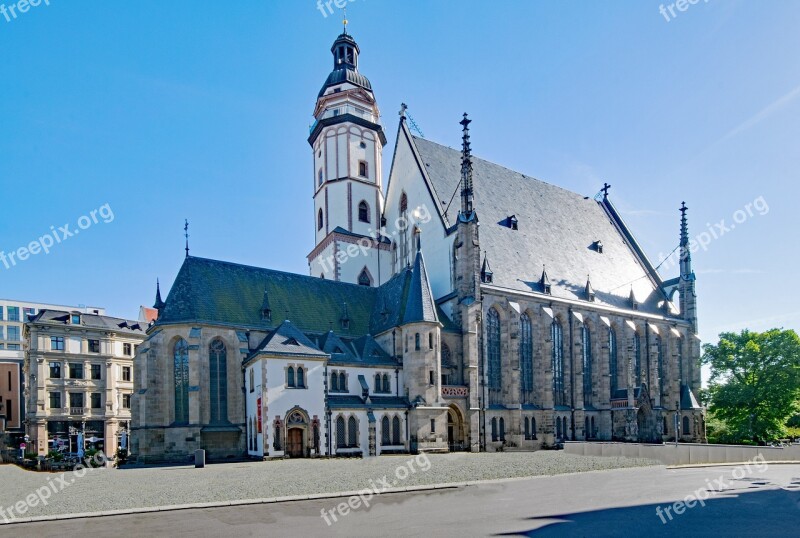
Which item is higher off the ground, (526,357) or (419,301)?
(419,301)

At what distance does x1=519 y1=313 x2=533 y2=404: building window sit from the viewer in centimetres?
4384

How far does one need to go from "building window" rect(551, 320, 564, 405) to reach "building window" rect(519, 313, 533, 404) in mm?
2378

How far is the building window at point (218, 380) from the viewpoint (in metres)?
35.5

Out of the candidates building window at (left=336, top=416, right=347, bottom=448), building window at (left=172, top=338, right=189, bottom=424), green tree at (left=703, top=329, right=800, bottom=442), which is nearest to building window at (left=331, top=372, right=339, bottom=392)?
building window at (left=336, top=416, right=347, bottom=448)

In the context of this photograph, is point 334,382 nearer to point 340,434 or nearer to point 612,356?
point 340,434

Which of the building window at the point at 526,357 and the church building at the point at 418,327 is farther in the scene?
the building window at the point at 526,357

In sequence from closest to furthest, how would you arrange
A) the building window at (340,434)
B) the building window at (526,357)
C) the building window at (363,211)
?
1. the building window at (340,434)
2. the building window at (526,357)
3. the building window at (363,211)

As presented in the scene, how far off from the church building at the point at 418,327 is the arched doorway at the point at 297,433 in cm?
8

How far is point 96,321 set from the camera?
5938cm

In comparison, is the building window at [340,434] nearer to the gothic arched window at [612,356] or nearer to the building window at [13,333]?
the gothic arched window at [612,356]

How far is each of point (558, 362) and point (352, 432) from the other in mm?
19033

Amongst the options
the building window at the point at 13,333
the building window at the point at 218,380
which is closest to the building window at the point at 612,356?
the building window at the point at 218,380

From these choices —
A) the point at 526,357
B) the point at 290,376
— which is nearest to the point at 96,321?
the point at 290,376

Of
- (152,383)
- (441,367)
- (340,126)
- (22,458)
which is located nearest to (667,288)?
(441,367)
